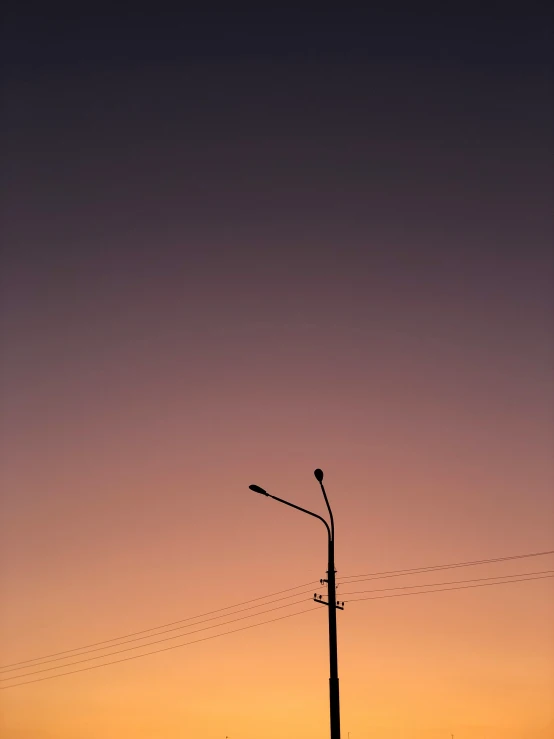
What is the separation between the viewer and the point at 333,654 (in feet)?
85.7

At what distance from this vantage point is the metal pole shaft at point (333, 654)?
82.6 feet

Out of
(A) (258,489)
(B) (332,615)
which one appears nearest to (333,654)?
(B) (332,615)

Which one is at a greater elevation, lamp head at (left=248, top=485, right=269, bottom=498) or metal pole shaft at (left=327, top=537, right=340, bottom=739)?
lamp head at (left=248, top=485, right=269, bottom=498)

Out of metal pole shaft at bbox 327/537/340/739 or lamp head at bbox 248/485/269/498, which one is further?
lamp head at bbox 248/485/269/498

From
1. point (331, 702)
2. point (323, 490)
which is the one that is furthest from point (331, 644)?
point (323, 490)

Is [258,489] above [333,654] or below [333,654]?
above

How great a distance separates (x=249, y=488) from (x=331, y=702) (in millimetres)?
6644

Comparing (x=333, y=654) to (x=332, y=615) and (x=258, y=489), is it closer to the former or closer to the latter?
(x=332, y=615)

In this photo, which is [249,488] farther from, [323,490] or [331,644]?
[331,644]

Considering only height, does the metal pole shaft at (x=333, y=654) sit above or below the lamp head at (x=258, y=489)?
below

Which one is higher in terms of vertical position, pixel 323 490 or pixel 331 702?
pixel 323 490

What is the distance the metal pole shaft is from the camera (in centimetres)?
2519

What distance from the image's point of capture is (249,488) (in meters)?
29.1

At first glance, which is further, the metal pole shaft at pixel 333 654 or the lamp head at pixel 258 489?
the lamp head at pixel 258 489
